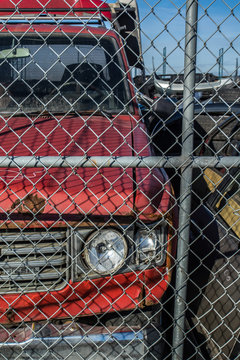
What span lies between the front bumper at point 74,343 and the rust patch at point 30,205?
2.13ft

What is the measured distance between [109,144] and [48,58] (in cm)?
132

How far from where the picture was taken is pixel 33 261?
244cm

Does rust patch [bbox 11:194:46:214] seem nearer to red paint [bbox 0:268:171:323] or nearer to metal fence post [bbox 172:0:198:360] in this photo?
red paint [bbox 0:268:171:323]

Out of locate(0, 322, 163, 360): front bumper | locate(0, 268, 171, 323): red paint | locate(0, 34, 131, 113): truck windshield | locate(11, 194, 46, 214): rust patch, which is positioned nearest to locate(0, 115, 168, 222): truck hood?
locate(11, 194, 46, 214): rust patch

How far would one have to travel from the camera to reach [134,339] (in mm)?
2348

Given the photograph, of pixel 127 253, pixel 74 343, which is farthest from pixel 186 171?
pixel 74 343

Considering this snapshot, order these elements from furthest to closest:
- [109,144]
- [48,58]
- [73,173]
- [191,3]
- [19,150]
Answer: [48,58] → [109,144] → [19,150] → [73,173] → [191,3]

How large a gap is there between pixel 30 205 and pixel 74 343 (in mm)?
775

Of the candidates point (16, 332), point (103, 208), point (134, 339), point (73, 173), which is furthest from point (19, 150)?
point (134, 339)

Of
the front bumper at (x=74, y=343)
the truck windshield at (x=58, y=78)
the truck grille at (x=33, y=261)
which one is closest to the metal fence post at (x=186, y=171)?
the front bumper at (x=74, y=343)

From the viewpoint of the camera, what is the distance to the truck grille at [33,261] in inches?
94.4

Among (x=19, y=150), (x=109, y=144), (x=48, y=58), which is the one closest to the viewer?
(x=19, y=150)

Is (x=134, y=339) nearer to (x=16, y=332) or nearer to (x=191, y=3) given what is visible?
(x=16, y=332)

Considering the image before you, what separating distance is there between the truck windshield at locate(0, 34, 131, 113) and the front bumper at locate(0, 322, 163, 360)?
179 centimetres
